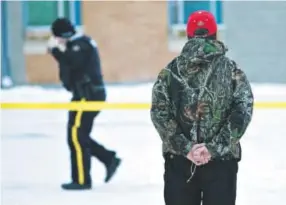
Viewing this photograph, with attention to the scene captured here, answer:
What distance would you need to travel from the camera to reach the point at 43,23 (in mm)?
18812

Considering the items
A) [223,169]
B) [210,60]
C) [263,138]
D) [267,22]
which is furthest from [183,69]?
[267,22]

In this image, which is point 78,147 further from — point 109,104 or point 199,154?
point 109,104

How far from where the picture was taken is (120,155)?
10.7m

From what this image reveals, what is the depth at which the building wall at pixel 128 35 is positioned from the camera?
1842 cm

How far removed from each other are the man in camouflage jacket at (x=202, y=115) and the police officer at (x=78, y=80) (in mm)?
3083

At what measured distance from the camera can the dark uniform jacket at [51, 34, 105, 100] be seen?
827 cm

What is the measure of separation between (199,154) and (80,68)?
11.0 feet

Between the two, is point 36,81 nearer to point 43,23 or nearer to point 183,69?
point 43,23

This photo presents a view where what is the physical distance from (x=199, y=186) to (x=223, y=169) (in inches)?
6.1

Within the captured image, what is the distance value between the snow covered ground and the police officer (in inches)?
9.4

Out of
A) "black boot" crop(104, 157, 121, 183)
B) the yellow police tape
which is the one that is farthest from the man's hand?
the yellow police tape

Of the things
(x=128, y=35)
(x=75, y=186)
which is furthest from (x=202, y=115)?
(x=128, y=35)

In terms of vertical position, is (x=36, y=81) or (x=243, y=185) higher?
(x=243, y=185)

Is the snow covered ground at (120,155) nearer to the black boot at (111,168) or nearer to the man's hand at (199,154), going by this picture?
the black boot at (111,168)
